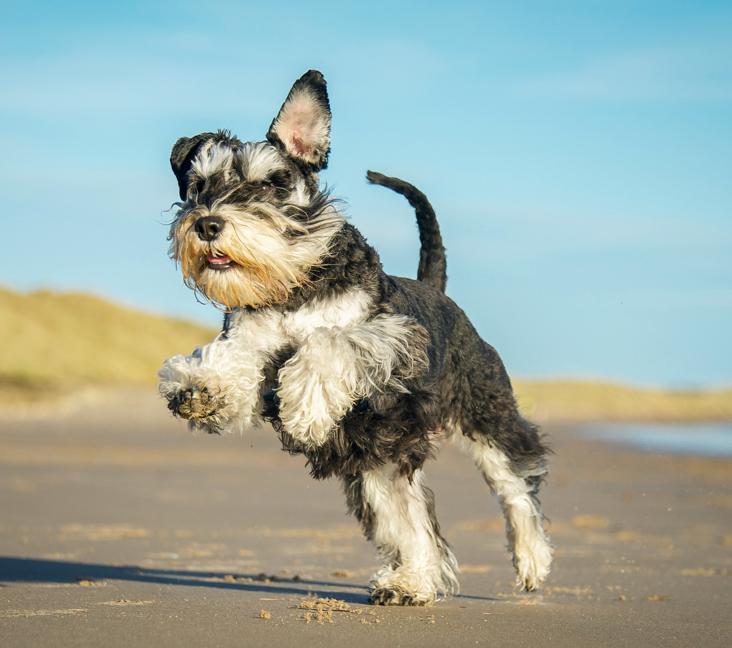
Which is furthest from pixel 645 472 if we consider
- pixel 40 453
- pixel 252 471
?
pixel 40 453

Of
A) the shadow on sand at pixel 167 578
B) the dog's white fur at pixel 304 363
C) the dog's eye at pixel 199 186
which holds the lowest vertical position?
the shadow on sand at pixel 167 578

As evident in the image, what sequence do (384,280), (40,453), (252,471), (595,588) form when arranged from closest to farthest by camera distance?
1. (384,280)
2. (595,588)
3. (252,471)
4. (40,453)

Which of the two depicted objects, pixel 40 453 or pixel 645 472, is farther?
pixel 40 453

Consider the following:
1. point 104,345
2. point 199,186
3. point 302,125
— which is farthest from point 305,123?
point 104,345

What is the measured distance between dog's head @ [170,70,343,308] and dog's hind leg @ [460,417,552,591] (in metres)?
1.82

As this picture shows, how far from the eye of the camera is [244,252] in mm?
5301

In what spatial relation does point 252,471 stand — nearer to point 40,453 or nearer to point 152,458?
point 152,458

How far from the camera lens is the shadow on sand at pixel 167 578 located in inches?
266

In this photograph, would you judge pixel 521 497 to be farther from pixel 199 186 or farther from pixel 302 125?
pixel 199 186

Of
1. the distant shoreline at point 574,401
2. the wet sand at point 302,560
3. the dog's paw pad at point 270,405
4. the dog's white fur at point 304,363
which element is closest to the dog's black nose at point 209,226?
the dog's white fur at point 304,363

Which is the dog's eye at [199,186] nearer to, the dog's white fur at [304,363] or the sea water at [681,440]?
the dog's white fur at [304,363]

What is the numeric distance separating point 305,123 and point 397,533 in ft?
6.72

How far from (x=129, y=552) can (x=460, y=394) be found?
10.4 ft

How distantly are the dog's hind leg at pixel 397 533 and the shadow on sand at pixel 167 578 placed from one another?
32cm
